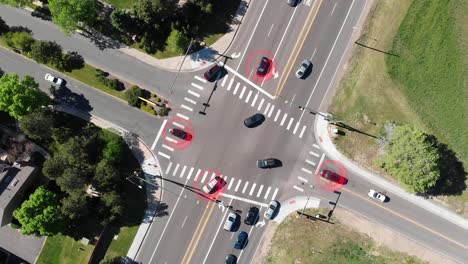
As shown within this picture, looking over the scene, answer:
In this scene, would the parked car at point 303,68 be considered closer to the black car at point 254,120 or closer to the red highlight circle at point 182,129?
the black car at point 254,120

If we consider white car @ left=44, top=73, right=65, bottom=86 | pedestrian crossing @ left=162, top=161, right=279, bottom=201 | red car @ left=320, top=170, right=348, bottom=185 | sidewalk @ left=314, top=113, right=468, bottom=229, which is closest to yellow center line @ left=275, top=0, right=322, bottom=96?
sidewalk @ left=314, top=113, right=468, bottom=229

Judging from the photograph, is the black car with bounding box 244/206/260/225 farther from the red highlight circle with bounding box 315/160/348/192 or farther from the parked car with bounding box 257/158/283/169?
the red highlight circle with bounding box 315/160/348/192

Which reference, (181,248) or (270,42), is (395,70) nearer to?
(270,42)

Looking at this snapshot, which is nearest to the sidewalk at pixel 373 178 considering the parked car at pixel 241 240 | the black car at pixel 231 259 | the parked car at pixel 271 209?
the parked car at pixel 271 209

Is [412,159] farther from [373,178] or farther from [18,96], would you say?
[18,96]

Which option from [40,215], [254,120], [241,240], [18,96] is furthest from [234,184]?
[18,96]

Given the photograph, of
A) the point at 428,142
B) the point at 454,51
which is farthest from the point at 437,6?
the point at 428,142
